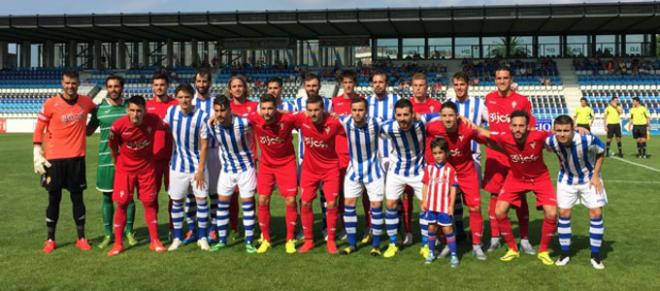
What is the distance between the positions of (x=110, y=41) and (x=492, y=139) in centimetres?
3844

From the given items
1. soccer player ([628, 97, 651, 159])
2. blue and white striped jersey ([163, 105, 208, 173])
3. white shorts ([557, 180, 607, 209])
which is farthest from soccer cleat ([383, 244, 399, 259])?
soccer player ([628, 97, 651, 159])

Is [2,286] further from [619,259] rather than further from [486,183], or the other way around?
[619,259]

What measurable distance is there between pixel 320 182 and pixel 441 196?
4.36 ft

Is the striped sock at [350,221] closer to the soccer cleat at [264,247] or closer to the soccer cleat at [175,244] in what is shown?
the soccer cleat at [264,247]

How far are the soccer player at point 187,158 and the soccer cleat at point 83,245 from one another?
901mm

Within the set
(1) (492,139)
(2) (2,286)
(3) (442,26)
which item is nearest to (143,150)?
(2) (2,286)

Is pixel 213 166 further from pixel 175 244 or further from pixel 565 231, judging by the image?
pixel 565 231

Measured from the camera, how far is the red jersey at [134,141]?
5.57 m

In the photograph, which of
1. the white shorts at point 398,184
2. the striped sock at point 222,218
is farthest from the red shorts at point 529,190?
the striped sock at point 222,218

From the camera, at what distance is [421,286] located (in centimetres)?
452

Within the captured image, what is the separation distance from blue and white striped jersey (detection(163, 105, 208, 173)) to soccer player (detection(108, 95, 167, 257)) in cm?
15

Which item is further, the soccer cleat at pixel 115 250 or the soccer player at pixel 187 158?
the soccer player at pixel 187 158

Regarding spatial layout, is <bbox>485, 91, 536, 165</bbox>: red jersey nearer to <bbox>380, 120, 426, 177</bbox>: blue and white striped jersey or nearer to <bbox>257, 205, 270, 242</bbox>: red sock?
<bbox>380, 120, 426, 177</bbox>: blue and white striped jersey

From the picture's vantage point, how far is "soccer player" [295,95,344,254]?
18.1 feet
